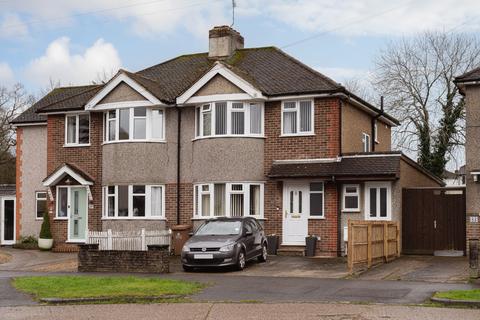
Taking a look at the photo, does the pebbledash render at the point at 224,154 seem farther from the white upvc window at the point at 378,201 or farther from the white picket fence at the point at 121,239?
the white picket fence at the point at 121,239

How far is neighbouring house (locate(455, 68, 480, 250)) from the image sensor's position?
25.5m

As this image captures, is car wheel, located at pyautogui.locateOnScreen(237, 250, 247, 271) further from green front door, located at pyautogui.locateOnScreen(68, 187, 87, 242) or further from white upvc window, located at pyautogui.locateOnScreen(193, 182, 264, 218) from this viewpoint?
green front door, located at pyautogui.locateOnScreen(68, 187, 87, 242)

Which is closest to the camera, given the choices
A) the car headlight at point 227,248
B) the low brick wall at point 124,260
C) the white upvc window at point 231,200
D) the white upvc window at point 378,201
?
the low brick wall at point 124,260

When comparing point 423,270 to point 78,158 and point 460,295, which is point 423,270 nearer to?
point 460,295

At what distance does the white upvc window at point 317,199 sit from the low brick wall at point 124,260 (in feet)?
23.8

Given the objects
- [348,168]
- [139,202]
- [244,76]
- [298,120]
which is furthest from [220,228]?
[244,76]

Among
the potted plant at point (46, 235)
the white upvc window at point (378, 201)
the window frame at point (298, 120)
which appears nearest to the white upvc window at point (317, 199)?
the white upvc window at point (378, 201)

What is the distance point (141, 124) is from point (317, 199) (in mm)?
7296

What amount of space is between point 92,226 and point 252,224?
29.2 feet

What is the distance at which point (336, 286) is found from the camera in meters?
17.8

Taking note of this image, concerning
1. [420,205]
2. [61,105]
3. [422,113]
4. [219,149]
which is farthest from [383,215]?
[422,113]

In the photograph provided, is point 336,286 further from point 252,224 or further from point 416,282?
point 252,224

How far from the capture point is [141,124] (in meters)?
29.2

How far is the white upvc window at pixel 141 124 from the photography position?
95.4 feet
